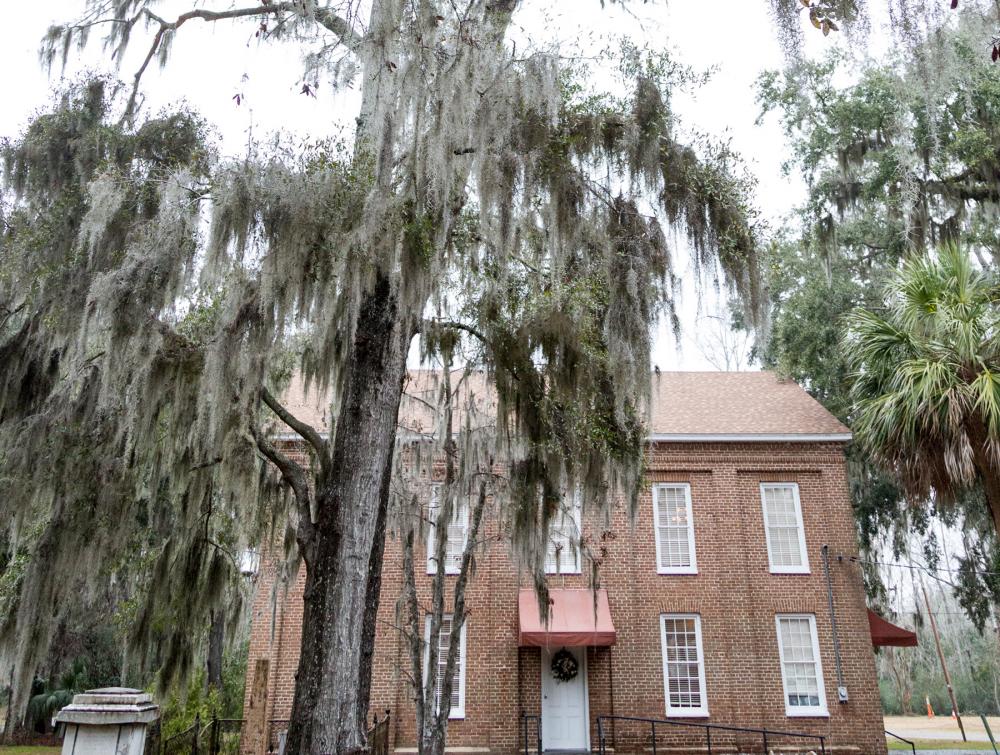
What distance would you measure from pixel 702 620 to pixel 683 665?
2.94 ft

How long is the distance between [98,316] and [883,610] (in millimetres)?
19974

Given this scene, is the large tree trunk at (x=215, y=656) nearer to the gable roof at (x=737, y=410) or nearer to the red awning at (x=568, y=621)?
the red awning at (x=568, y=621)

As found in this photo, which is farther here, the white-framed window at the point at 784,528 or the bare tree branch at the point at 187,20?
the white-framed window at the point at 784,528

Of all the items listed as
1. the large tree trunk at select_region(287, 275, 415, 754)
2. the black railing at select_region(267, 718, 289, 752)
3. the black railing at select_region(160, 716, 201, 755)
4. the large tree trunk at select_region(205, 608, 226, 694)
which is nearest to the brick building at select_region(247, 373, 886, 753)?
the black railing at select_region(267, 718, 289, 752)

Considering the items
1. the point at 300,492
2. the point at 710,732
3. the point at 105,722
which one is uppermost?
the point at 300,492

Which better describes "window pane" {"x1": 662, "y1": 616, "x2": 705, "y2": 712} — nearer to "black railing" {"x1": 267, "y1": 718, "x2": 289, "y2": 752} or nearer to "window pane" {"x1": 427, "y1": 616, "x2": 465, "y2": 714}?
"window pane" {"x1": 427, "y1": 616, "x2": 465, "y2": 714}

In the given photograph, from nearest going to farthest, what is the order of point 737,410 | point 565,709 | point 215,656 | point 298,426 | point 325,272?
point 325,272 → point 298,426 → point 565,709 → point 737,410 → point 215,656

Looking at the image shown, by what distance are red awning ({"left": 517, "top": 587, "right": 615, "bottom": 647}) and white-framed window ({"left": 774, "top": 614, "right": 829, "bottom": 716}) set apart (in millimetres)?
3402

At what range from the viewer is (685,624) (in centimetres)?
1440

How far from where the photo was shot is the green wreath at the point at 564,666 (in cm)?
1405

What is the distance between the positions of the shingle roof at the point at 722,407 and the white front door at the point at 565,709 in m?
4.71

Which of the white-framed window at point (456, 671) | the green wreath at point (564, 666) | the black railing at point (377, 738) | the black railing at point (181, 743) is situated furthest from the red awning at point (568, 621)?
the black railing at point (181, 743)

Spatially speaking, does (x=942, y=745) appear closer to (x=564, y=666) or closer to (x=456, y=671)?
(x=564, y=666)

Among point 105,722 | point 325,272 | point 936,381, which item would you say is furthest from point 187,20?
point 936,381
